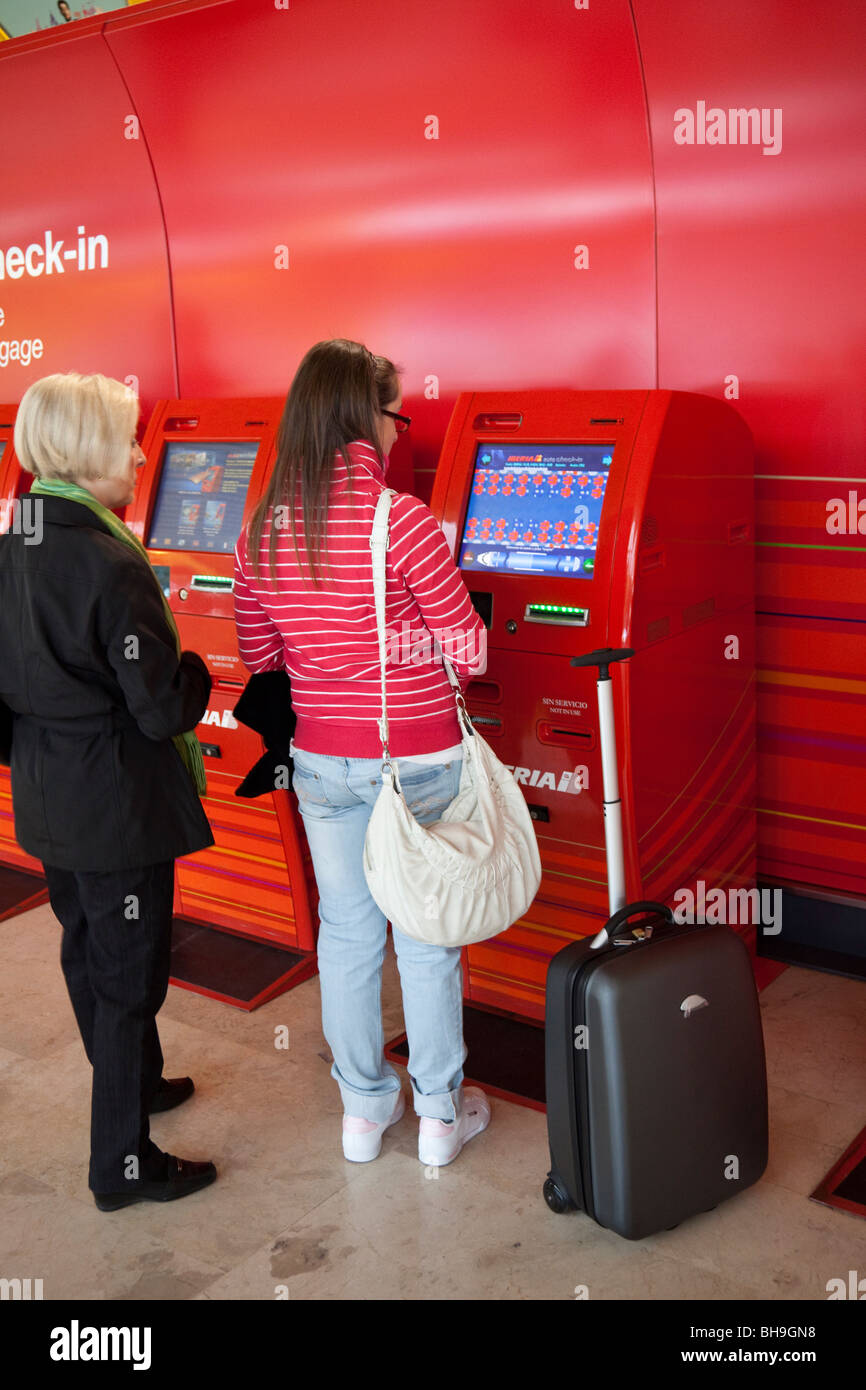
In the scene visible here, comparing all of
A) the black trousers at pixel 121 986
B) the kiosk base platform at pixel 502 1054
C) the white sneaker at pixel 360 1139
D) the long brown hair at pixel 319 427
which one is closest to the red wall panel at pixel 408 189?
the long brown hair at pixel 319 427

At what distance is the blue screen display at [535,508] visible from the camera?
288 centimetres

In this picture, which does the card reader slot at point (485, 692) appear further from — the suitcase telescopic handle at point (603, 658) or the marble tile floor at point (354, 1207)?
the marble tile floor at point (354, 1207)

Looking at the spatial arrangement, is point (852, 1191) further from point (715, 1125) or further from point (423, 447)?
point (423, 447)

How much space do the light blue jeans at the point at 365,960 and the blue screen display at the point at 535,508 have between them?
629mm

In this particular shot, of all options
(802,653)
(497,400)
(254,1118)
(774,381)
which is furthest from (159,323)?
(254,1118)

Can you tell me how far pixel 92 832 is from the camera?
96.3 inches

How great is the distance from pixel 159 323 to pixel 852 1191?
379 cm

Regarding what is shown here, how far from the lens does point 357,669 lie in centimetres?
251

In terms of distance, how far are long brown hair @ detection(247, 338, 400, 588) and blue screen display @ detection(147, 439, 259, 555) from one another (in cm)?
121

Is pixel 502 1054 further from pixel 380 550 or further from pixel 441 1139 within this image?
pixel 380 550

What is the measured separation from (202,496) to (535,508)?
4.03 ft

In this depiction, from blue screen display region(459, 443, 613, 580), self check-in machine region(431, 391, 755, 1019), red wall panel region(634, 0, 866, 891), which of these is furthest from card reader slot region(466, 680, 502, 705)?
red wall panel region(634, 0, 866, 891)

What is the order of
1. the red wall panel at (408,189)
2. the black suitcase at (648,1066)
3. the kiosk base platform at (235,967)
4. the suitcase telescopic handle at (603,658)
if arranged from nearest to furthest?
the black suitcase at (648,1066)
the suitcase telescopic handle at (603,658)
the red wall panel at (408,189)
the kiosk base platform at (235,967)
